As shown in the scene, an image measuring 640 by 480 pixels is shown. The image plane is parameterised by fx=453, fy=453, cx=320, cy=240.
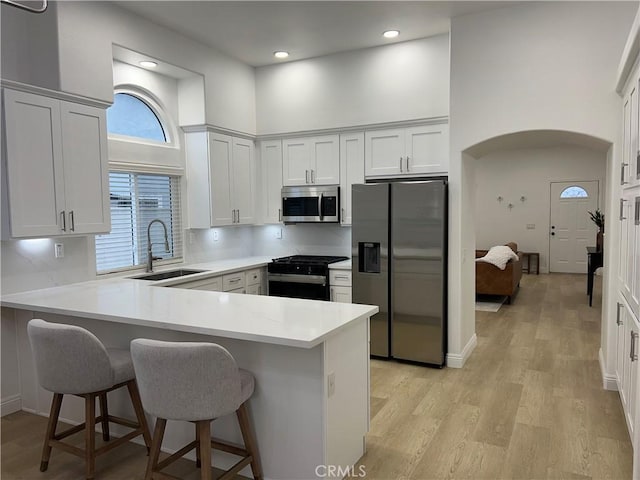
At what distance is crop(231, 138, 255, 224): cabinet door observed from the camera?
5.26 m

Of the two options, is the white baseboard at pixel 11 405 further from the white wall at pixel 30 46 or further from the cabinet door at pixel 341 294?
the cabinet door at pixel 341 294

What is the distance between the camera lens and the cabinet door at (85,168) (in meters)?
3.38

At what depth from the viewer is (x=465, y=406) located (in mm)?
3389

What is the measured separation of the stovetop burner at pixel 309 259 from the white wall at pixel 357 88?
59.7 inches

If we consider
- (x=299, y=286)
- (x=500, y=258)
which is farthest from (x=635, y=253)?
(x=500, y=258)

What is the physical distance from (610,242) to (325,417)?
280cm

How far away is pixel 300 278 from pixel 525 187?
7442 mm

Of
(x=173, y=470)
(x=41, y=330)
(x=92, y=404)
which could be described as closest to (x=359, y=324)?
(x=173, y=470)

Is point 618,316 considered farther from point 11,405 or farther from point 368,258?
point 11,405

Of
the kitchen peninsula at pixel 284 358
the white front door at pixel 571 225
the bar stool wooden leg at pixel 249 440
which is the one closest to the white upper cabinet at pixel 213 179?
the kitchen peninsula at pixel 284 358

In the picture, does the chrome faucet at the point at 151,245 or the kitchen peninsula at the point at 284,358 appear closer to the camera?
the kitchen peninsula at the point at 284,358

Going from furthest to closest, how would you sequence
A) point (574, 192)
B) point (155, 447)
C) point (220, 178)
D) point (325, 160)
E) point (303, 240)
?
point (574, 192) < point (303, 240) < point (325, 160) < point (220, 178) < point (155, 447)


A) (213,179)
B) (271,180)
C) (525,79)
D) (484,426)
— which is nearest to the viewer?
(484,426)

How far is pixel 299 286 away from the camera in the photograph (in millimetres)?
4953
